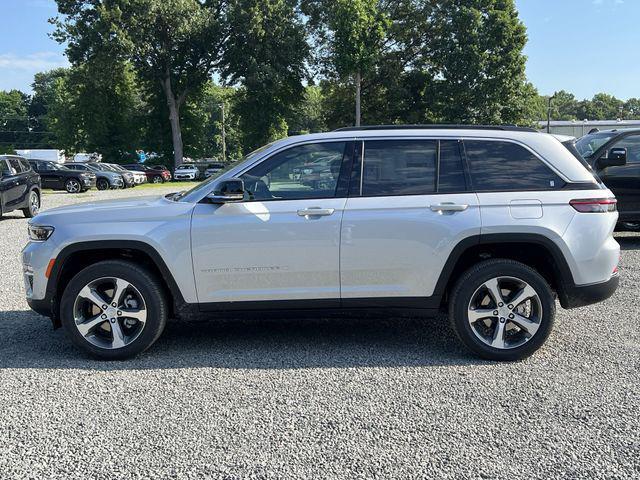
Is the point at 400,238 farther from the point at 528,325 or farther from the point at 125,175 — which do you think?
the point at 125,175

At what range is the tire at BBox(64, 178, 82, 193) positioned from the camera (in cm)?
2688

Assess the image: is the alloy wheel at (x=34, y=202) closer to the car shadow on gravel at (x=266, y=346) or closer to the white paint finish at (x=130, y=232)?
the car shadow on gravel at (x=266, y=346)

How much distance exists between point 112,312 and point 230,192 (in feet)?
4.43

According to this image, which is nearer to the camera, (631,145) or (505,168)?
(505,168)

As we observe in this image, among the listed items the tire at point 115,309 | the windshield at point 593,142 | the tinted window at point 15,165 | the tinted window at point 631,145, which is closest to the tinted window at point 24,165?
the tinted window at point 15,165

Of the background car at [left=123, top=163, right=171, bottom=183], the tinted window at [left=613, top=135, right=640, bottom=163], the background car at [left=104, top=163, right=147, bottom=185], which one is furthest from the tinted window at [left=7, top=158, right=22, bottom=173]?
the background car at [left=123, top=163, right=171, bottom=183]

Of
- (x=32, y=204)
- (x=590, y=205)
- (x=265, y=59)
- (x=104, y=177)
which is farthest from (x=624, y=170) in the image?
(x=265, y=59)

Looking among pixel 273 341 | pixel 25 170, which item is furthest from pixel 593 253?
pixel 25 170

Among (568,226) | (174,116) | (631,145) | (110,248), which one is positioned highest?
(174,116)

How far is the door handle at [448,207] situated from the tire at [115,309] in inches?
89.5

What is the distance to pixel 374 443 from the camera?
3.10 metres

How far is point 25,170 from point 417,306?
1348 centimetres

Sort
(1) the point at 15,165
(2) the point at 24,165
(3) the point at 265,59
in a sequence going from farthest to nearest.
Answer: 1. (3) the point at 265,59
2. (2) the point at 24,165
3. (1) the point at 15,165

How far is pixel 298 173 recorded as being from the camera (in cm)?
441
